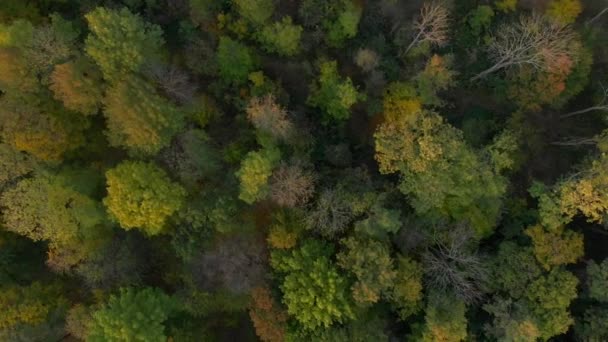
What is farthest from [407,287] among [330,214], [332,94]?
[332,94]

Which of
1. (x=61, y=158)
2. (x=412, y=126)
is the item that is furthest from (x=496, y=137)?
(x=61, y=158)

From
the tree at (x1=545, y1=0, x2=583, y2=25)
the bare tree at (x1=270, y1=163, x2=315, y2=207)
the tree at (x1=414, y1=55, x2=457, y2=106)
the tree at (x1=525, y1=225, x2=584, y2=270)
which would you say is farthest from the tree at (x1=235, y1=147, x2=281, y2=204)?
the tree at (x1=545, y1=0, x2=583, y2=25)

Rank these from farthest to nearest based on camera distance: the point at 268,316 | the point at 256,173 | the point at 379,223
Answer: the point at 268,316 → the point at 379,223 → the point at 256,173

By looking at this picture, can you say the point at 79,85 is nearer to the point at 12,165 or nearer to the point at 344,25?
the point at 12,165

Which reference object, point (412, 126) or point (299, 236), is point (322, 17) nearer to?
point (412, 126)

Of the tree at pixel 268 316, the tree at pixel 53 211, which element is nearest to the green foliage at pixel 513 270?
the tree at pixel 268 316

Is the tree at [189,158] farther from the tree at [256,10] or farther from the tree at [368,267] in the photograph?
the tree at [368,267]

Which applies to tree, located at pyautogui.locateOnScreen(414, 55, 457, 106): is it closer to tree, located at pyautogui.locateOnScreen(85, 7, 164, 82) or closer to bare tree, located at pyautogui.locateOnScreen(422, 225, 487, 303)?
bare tree, located at pyautogui.locateOnScreen(422, 225, 487, 303)
